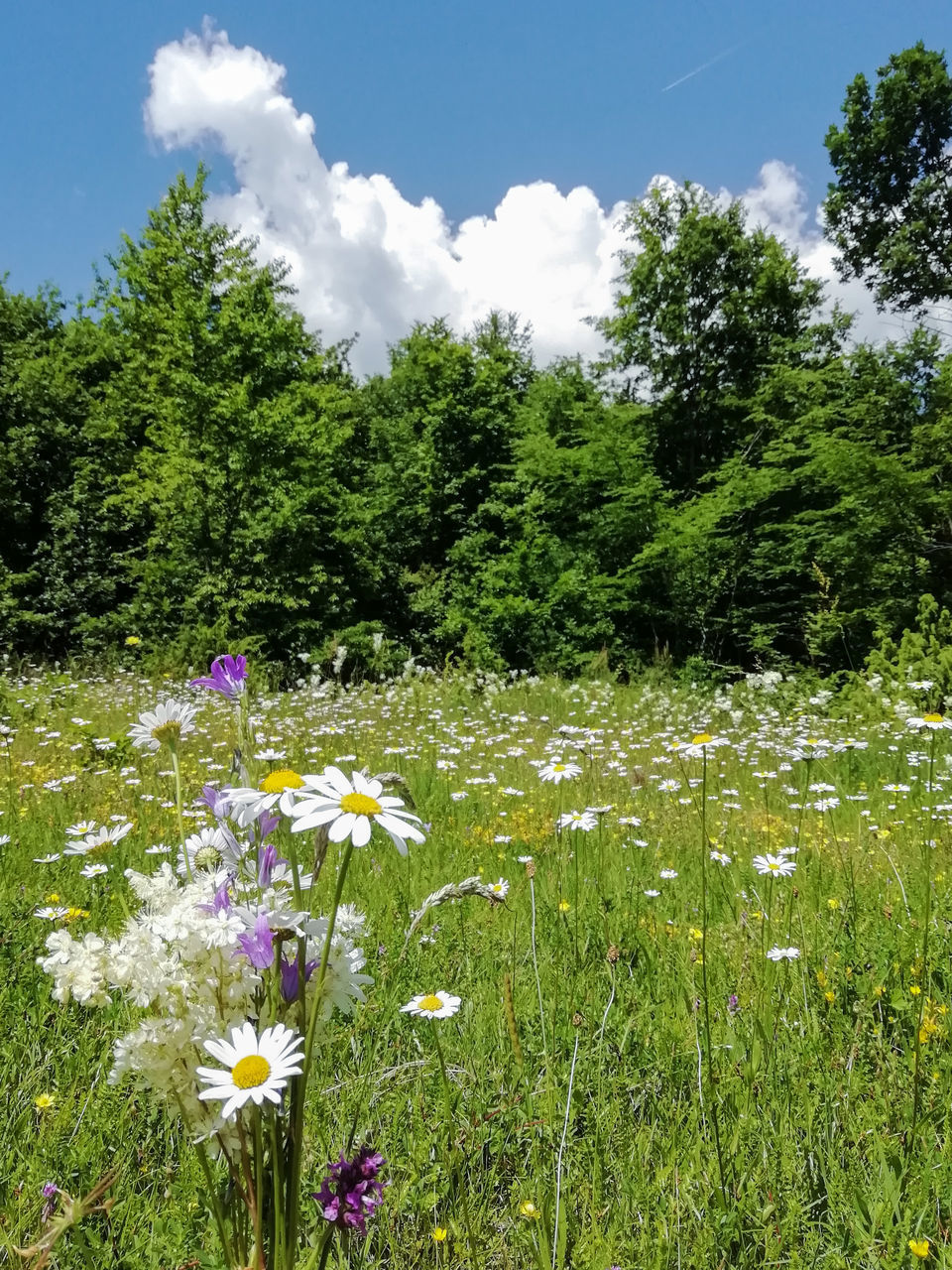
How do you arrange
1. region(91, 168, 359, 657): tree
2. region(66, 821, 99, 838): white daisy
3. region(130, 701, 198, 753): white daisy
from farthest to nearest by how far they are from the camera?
region(91, 168, 359, 657): tree → region(66, 821, 99, 838): white daisy → region(130, 701, 198, 753): white daisy

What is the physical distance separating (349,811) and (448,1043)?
1384 millimetres

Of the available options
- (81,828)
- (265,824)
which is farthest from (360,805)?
(81,828)

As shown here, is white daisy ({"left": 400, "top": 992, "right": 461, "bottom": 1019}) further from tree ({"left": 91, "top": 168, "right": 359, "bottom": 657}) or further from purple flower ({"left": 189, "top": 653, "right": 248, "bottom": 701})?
tree ({"left": 91, "top": 168, "right": 359, "bottom": 657})

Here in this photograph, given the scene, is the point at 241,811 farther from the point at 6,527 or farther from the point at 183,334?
the point at 6,527

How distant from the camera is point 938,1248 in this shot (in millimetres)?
1207

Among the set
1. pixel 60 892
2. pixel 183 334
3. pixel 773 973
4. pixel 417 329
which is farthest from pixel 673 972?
pixel 417 329

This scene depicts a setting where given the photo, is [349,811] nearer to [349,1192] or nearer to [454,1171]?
[349,1192]

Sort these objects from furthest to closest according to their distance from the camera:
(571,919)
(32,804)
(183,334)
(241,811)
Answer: (183,334) → (32,804) → (571,919) → (241,811)

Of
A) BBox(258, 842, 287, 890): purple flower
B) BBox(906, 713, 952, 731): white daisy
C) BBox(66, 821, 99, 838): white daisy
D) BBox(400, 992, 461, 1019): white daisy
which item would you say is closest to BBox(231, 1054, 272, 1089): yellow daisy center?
BBox(258, 842, 287, 890): purple flower

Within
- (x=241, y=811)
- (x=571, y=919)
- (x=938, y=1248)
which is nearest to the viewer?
(x=241, y=811)

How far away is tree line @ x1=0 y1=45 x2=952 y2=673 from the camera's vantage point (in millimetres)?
10711

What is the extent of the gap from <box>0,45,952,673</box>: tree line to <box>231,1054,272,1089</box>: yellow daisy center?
29.7 ft

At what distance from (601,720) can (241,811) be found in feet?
19.5

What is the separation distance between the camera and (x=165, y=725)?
988 millimetres
